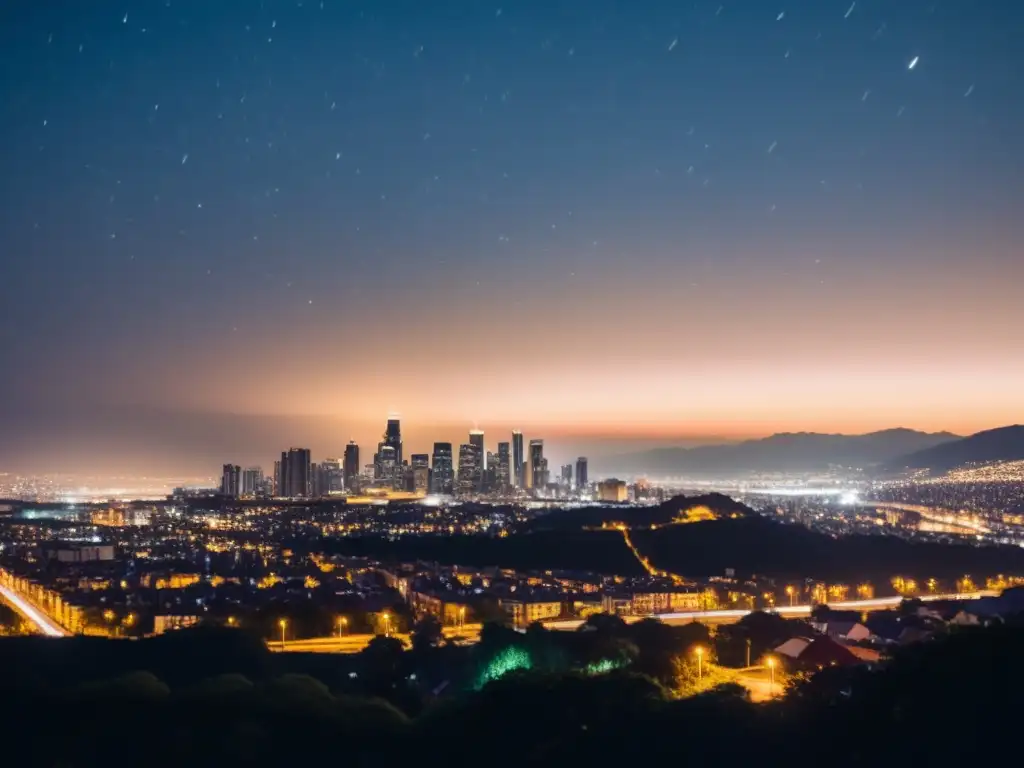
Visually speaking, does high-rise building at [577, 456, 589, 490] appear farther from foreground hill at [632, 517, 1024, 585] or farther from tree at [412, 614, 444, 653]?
tree at [412, 614, 444, 653]

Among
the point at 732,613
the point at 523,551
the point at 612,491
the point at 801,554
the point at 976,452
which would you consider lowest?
the point at 732,613

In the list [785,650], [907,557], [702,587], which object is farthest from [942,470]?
[785,650]

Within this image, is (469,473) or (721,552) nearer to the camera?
(721,552)

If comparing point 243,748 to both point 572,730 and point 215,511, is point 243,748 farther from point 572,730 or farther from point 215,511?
point 215,511

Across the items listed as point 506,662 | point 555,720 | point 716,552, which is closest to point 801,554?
point 716,552

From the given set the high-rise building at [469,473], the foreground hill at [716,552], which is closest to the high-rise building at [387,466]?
the high-rise building at [469,473]

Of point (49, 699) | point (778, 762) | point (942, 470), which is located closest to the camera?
point (778, 762)

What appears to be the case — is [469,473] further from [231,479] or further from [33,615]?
[33,615]
